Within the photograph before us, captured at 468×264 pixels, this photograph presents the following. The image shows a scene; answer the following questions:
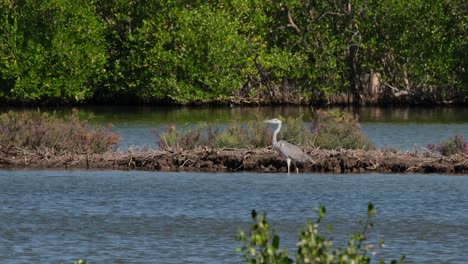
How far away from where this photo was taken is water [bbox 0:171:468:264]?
21.1 meters

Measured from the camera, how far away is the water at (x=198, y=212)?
21.1 metres

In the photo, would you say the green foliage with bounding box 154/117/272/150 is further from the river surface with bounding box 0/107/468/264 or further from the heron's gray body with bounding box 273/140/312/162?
the heron's gray body with bounding box 273/140/312/162

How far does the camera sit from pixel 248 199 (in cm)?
2748

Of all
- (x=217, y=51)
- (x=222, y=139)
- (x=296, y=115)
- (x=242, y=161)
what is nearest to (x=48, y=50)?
(x=217, y=51)

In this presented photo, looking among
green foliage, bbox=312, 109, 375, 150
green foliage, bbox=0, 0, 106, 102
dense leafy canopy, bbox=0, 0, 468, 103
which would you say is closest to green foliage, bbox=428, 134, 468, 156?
green foliage, bbox=312, 109, 375, 150

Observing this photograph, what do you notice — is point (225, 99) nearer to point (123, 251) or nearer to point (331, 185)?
point (331, 185)

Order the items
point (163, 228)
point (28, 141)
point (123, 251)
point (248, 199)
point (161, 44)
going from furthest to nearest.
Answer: point (161, 44)
point (28, 141)
point (248, 199)
point (163, 228)
point (123, 251)

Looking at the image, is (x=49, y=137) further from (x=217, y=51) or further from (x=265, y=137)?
(x=217, y=51)

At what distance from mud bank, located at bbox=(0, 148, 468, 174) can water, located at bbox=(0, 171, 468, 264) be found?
595 millimetres

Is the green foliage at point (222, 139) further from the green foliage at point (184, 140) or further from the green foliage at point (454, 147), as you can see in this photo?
the green foliage at point (454, 147)

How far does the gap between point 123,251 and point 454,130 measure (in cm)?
2922

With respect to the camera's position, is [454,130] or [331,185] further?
[454,130]

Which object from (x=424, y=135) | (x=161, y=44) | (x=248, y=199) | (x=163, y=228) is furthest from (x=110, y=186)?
(x=161, y=44)

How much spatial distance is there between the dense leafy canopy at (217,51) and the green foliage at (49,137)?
34016 mm
